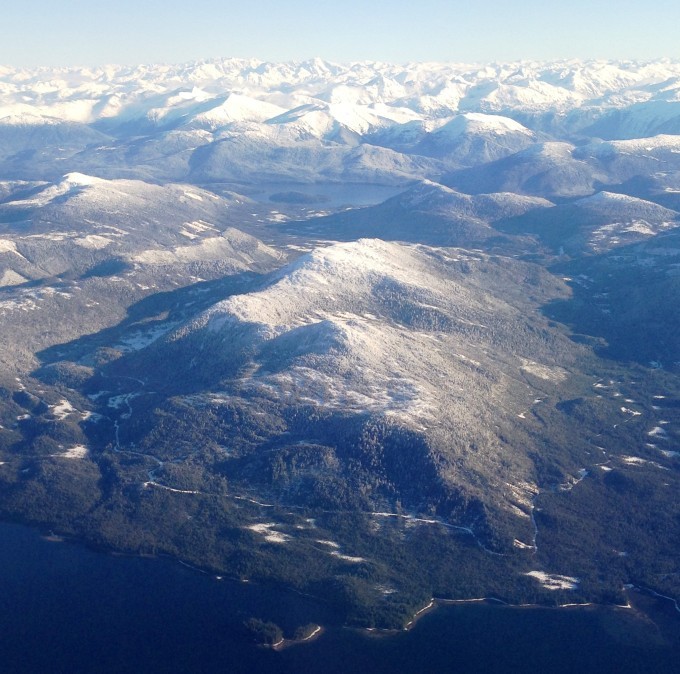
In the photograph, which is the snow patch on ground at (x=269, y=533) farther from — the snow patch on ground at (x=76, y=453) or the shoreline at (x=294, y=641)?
the snow patch on ground at (x=76, y=453)

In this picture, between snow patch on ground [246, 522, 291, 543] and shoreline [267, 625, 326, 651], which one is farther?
snow patch on ground [246, 522, 291, 543]

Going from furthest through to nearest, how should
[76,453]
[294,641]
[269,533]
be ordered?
1. [76,453]
2. [269,533]
3. [294,641]

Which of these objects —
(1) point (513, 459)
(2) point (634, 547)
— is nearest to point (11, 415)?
(1) point (513, 459)

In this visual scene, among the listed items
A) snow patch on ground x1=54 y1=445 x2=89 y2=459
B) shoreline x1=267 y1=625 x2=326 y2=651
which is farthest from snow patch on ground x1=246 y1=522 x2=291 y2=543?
snow patch on ground x1=54 y1=445 x2=89 y2=459

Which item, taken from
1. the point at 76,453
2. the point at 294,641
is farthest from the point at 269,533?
the point at 76,453

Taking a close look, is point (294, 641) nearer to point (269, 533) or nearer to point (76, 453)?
point (269, 533)

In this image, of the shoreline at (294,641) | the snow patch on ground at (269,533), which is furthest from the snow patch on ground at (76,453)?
the shoreline at (294,641)

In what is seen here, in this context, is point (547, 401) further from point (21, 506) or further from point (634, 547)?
point (21, 506)

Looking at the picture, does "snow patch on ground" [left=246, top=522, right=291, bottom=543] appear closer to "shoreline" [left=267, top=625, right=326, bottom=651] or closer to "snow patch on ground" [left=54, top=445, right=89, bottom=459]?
"shoreline" [left=267, top=625, right=326, bottom=651]

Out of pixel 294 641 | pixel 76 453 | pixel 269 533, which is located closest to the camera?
pixel 294 641

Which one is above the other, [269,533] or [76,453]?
[269,533]

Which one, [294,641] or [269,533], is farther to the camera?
[269,533]
